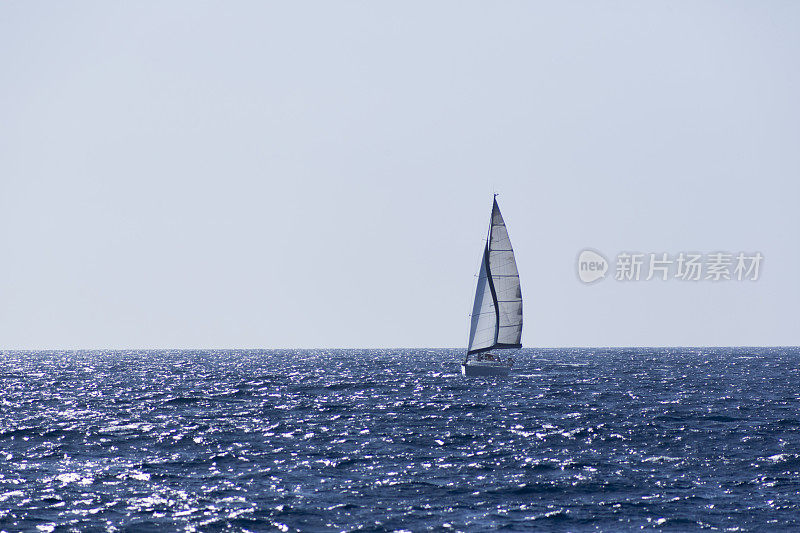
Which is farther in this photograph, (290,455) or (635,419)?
(635,419)

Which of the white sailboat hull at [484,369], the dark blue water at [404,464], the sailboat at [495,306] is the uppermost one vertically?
the sailboat at [495,306]

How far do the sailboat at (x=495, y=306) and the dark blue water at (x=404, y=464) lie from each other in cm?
1938

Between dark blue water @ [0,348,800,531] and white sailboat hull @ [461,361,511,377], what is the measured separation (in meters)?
21.6

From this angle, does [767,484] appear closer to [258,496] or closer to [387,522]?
[387,522]

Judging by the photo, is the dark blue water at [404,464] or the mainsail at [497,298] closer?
the dark blue water at [404,464]

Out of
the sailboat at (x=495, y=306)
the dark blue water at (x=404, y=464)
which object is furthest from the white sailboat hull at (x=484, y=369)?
the dark blue water at (x=404, y=464)

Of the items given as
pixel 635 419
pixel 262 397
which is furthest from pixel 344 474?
pixel 262 397

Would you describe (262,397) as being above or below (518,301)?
below

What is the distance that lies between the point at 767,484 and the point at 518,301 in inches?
2009

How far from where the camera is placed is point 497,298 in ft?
254

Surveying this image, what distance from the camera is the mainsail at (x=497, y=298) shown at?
75.6 metres

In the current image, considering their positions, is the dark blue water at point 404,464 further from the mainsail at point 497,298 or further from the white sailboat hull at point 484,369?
the white sailboat hull at point 484,369

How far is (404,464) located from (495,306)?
4680 cm

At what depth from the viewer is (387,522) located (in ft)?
75.6
